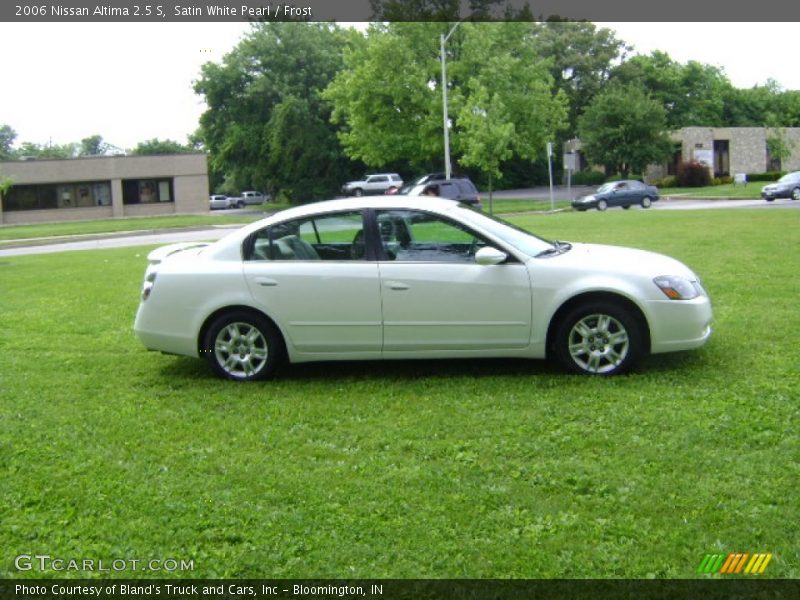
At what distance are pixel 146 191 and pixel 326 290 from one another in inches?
2239

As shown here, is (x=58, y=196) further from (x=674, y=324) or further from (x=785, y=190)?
(x=674, y=324)

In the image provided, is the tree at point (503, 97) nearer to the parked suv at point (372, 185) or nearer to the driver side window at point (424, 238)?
the parked suv at point (372, 185)

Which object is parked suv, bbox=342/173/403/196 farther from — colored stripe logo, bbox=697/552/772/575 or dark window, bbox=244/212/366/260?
colored stripe logo, bbox=697/552/772/575

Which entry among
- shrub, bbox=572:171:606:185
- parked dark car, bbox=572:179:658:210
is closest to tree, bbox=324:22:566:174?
parked dark car, bbox=572:179:658:210

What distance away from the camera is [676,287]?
7.01 m

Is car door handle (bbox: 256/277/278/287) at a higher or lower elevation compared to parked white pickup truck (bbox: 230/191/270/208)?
lower

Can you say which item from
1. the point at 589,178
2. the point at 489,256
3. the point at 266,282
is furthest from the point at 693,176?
the point at 266,282

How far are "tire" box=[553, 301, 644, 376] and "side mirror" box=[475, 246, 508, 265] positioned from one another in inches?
27.1

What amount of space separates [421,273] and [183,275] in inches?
76.7

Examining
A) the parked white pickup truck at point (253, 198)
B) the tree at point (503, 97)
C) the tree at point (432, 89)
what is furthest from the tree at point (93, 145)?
the tree at point (503, 97)

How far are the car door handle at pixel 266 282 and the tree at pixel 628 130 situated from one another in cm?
5703

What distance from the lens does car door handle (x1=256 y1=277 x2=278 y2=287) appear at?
7250 mm

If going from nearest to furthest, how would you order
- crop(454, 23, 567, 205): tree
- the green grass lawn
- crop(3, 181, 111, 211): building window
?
the green grass lawn < crop(454, 23, 567, 205): tree < crop(3, 181, 111, 211): building window

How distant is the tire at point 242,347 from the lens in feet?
24.0
